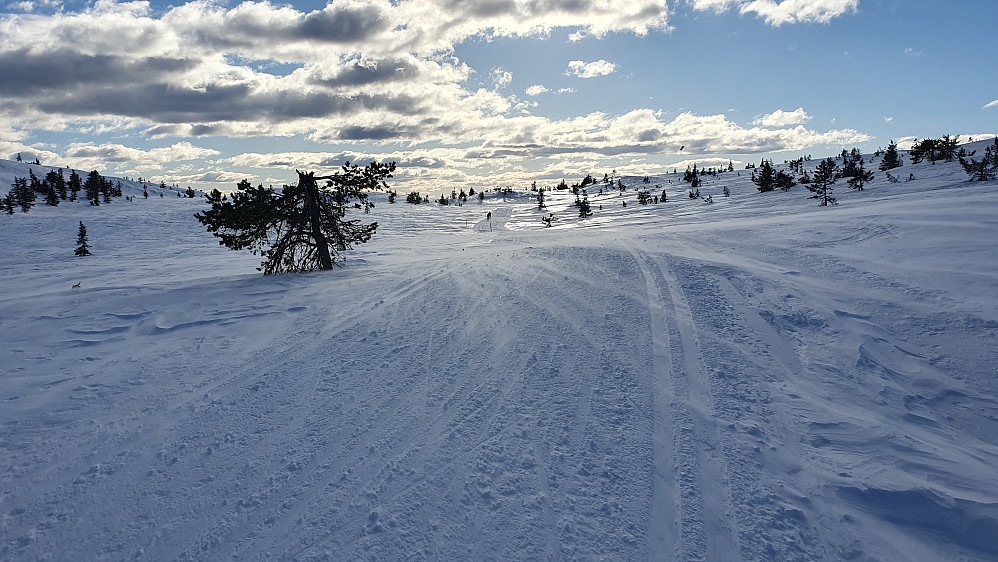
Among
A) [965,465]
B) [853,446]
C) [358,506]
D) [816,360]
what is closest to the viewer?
[358,506]

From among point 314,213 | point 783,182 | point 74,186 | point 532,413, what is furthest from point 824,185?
point 74,186

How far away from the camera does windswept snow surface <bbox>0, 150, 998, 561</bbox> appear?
9.31ft

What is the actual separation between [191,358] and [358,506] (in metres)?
3.49

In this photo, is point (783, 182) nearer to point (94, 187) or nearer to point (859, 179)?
A: point (859, 179)

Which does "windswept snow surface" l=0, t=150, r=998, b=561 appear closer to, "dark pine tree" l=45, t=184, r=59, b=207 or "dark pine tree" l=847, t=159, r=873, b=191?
"dark pine tree" l=847, t=159, r=873, b=191

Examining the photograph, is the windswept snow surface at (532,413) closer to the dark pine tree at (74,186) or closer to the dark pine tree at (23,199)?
the dark pine tree at (23,199)

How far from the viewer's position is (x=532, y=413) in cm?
404

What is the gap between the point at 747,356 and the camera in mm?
4914

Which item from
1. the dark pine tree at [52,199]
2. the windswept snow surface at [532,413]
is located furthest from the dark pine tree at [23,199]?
the windswept snow surface at [532,413]

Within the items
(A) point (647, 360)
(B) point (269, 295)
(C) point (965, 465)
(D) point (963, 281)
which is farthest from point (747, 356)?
(B) point (269, 295)

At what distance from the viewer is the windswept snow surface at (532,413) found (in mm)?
2838

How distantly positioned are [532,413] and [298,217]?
343 inches

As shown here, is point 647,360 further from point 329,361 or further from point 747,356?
point 329,361

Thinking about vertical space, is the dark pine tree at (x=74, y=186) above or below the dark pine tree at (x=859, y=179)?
above
